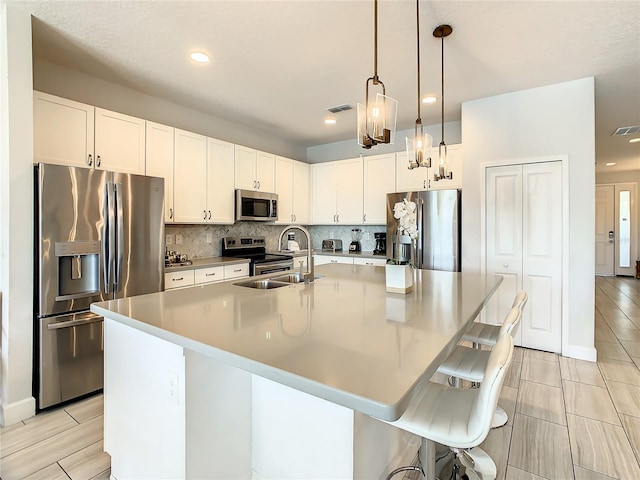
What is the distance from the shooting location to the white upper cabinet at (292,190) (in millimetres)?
4734

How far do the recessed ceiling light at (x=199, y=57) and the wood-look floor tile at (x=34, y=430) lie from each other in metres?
2.83

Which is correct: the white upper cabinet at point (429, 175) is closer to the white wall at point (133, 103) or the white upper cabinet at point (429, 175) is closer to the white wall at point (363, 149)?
the white wall at point (363, 149)

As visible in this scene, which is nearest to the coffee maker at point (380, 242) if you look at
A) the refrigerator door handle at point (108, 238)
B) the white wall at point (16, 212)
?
the refrigerator door handle at point (108, 238)

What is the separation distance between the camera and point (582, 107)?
3086mm

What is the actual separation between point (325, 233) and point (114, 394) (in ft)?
13.9

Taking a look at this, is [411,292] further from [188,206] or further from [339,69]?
[188,206]

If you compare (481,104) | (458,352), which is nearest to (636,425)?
(458,352)

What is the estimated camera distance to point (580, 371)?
2.90 m

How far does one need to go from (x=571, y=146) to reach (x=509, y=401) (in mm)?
2481

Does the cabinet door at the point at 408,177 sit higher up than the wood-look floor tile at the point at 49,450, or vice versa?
the cabinet door at the point at 408,177

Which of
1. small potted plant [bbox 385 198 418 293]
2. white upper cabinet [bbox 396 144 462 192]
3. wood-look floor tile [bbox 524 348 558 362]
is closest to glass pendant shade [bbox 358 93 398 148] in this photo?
small potted plant [bbox 385 198 418 293]

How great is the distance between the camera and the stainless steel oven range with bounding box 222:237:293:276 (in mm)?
3972

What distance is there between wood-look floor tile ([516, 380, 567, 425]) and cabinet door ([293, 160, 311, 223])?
11.5 feet

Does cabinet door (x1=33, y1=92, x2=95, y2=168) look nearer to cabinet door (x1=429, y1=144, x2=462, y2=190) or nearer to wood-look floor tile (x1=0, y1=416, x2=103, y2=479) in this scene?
wood-look floor tile (x1=0, y1=416, x2=103, y2=479)
